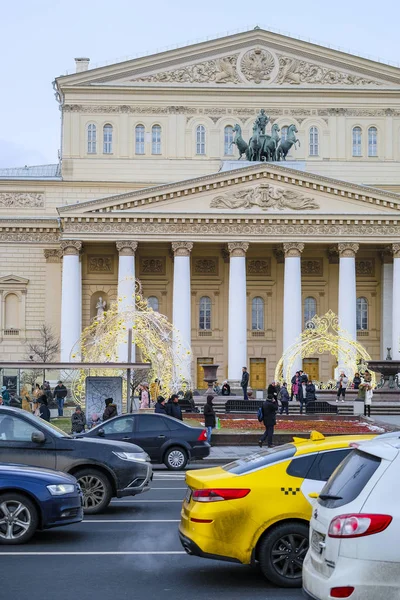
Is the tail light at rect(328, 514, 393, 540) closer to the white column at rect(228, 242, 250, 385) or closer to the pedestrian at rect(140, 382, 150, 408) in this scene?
the pedestrian at rect(140, 382, 150, 408)

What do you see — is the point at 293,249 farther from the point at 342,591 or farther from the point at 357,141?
the point at 342,591

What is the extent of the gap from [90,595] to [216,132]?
6037 centimetres

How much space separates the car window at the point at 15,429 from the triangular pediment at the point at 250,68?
178 ft

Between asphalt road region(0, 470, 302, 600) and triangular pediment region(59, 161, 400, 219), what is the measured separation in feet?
150

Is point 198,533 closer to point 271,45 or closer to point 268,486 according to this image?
point 268,486

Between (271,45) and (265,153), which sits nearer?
(265,153)

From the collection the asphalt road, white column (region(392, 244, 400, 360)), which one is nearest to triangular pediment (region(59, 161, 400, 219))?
white column (region(392, 244, 400, 360))

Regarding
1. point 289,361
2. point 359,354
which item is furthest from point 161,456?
point 359,354

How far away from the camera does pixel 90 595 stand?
36.9ft

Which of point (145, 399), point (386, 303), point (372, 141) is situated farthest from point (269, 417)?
point (372, 141)

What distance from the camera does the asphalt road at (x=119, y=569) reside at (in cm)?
1138

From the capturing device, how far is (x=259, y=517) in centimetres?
1170

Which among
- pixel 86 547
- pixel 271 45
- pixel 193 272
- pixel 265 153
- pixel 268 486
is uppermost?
pixel 271 45

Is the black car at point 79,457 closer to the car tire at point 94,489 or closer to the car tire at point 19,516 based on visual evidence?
the car tire at point 94,489
